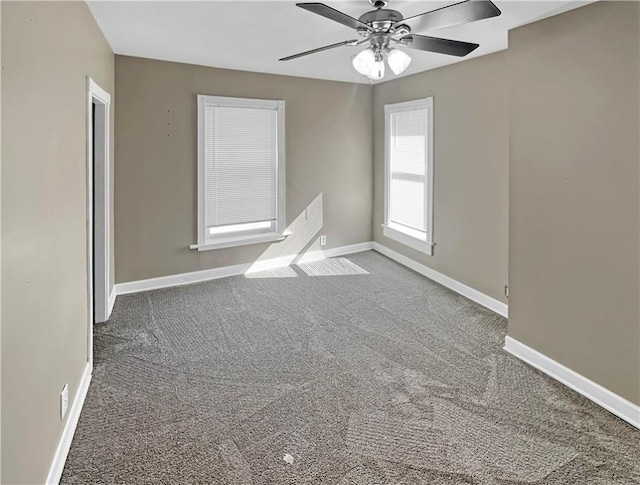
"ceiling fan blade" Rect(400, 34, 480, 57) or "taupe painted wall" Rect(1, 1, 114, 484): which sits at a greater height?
"ceiling fan blade" Rect(400, 34, 480, 57)

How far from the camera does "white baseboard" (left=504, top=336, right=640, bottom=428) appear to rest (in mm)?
2598

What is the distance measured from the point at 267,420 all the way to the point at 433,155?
12.0ft

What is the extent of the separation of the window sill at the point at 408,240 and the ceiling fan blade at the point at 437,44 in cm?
276

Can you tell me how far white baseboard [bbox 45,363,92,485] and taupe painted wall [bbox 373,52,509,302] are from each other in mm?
3470

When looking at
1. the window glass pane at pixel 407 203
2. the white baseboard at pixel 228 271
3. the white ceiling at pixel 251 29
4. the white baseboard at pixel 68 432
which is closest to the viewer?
the white baseboard at pixel 68 432

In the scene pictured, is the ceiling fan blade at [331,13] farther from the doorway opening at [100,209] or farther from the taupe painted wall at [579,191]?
the doorway opening at [100,209]

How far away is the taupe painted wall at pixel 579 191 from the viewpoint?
2555 mm

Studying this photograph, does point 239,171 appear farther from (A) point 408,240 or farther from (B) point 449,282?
(B) point 449,282

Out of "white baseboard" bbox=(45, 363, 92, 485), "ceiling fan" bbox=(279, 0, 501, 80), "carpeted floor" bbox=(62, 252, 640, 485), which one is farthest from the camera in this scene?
"ceiling fan" bbox=(279, 0, 501, 80)

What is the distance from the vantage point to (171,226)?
5023 millimetres

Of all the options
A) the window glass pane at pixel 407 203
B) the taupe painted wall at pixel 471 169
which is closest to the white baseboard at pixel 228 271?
the window glass pane at pixel 407 203

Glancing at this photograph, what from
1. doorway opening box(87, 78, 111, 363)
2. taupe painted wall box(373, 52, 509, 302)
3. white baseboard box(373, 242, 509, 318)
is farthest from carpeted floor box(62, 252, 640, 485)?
taupe painted wall box(373, 52, 509, 302)

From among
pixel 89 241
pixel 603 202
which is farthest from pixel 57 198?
pixel 603 202

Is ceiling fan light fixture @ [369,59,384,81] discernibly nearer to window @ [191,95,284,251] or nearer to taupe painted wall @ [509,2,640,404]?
taupe painted wall @ [509,2,640,404]
